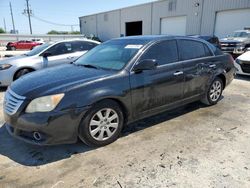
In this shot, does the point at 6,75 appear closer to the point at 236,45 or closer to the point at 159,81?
the point at 159,81

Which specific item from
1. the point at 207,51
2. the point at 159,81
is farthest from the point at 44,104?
the point at 207,51

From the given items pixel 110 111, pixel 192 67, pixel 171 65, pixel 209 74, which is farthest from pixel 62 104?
pixel 209 74

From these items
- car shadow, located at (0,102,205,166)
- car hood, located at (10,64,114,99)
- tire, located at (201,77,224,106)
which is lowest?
car shadow, located at (0,102,205,166)

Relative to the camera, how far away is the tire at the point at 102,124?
3227 millimetres

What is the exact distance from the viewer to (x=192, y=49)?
15.2ft

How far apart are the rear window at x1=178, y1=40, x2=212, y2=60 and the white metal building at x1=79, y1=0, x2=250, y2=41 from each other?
16.4m

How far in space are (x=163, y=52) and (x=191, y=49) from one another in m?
0.80

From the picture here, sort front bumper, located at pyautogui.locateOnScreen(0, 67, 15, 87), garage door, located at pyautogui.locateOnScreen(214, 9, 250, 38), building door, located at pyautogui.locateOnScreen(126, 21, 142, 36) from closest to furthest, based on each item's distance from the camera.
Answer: front bumper, located at pyautogui.locateOnScreen(0, 67, 15, 87) < garage door, located at pyautogui.locateOnScreen(214, 9, 250, 38) < building door, located at pyautogui.locateOnScreen(126, 21, 142, 36)

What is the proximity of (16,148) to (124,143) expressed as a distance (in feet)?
5.08

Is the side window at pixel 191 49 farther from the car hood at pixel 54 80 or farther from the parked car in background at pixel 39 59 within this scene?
the parked car in background at pixel 39 59

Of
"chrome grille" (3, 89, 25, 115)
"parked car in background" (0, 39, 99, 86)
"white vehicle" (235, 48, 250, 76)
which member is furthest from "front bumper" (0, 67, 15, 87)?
"white vehicle" (235, 48, 250, 76)

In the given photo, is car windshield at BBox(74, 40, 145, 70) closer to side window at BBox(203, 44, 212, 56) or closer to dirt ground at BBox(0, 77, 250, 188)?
dirt ground at BBox(0, 77, 250, 188)

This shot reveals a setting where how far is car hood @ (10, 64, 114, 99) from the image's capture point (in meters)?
3.09

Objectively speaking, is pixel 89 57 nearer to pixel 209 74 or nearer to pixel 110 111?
pixel 110 111
